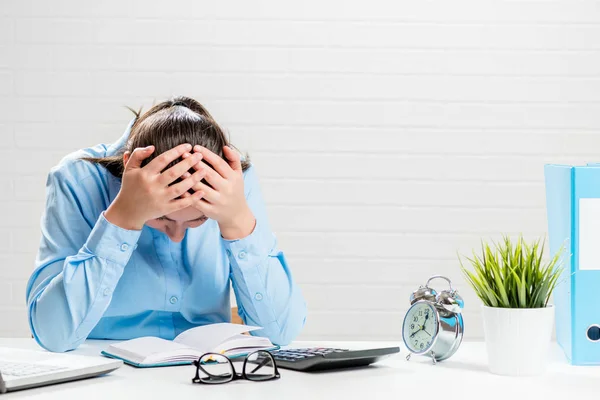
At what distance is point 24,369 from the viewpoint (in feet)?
4.19

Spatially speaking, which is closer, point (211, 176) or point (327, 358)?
point (327, 358)

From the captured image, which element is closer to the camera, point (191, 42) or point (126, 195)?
point (126, 195)

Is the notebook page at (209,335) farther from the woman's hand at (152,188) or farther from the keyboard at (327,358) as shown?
the woman's hand at (152,188)

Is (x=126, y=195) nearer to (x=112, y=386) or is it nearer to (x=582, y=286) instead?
(x=112, y=386)

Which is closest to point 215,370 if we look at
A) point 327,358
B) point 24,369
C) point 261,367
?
point 261,367

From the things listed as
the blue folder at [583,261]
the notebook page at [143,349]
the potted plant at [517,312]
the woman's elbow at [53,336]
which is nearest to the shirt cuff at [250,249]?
the notebook page at [143,349]

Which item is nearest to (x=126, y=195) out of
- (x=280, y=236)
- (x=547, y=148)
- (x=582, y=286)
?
(x=582, y=286)

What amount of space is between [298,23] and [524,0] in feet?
3.11

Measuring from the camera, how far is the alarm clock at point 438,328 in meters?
1.49

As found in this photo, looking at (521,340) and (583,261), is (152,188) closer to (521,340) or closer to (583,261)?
(521,340)

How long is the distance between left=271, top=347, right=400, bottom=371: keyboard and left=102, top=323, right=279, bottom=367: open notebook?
82mm

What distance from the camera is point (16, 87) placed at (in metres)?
3.26

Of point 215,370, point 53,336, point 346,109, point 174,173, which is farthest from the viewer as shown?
point 346,109

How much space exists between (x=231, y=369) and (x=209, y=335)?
9.3 inches
